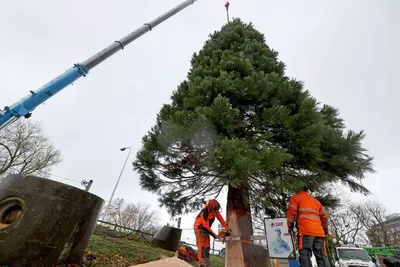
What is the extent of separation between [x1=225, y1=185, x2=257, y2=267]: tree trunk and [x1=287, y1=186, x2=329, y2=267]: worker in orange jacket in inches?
48.4

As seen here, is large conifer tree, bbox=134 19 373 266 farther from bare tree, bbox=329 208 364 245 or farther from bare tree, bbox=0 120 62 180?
bare tree, bbox=329 208 364 245

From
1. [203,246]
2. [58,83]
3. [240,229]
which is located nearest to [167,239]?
[203,246]

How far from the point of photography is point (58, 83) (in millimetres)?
6871

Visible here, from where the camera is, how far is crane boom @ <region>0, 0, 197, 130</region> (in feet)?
20.1

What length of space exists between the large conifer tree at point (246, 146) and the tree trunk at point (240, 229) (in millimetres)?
24

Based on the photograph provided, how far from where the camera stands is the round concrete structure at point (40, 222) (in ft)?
9.25

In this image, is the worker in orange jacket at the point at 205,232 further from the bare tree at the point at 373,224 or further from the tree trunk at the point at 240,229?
the bare tree at the point at 373,224

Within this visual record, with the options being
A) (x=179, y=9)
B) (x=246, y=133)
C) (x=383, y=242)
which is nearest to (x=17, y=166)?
(x=179, y=9)

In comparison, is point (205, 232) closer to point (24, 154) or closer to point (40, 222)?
point (40, 222)

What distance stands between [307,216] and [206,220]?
1.98 meters

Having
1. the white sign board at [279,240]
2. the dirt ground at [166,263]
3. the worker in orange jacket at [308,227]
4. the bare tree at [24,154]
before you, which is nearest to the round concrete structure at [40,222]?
the dirt ground at [166,263]

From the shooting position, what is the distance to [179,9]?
12555 mm

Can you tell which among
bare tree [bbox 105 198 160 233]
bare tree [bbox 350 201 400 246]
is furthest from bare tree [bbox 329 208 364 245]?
bare tree [bbox 105 198 160 233]

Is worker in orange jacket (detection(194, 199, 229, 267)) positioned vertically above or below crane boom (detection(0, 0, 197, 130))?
below
